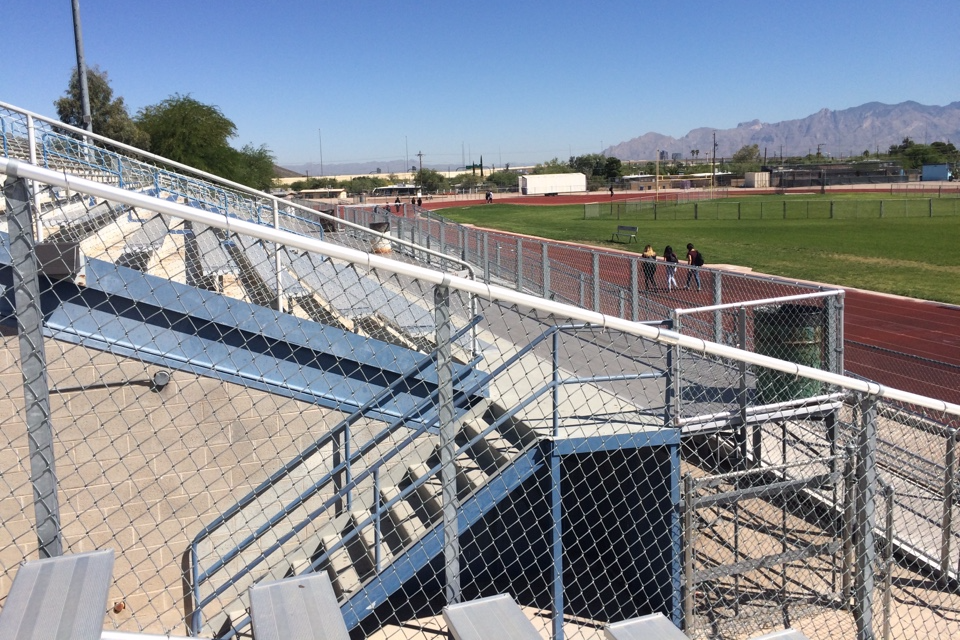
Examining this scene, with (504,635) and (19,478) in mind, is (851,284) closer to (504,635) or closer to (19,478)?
(19,478)

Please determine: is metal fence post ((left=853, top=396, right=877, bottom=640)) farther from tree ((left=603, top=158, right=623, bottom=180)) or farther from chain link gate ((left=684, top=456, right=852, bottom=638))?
tree ((left=603, top=158, right=623, bottom=180))

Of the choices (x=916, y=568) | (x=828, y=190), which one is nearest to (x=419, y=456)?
(x=916, y=568)

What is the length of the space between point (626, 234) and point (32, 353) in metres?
39.2

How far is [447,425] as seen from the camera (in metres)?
3.31

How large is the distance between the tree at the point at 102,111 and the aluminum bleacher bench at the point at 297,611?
35482 mm

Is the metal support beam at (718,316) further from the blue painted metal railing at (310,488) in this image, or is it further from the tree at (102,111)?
the tree at (102,111)

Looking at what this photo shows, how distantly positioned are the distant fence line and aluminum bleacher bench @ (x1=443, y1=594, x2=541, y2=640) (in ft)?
162

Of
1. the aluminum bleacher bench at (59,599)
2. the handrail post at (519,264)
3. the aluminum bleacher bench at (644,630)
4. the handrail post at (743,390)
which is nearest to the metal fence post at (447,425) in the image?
the aluminum bleacher bench at (644,630)

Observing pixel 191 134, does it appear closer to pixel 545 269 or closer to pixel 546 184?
pixel 545 269

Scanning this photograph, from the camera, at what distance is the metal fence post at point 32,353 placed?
9.49 ft

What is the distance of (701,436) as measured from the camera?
29.6ft

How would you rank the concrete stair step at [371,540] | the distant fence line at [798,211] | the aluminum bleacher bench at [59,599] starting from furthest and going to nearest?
the distant fence line at [798,211]
the concrete stair step at [371,540]
the aluminum bleacher bench at [59,599]

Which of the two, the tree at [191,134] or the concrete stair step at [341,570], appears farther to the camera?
the tree at [191,134]

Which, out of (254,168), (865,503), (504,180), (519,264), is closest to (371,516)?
(865,503)
